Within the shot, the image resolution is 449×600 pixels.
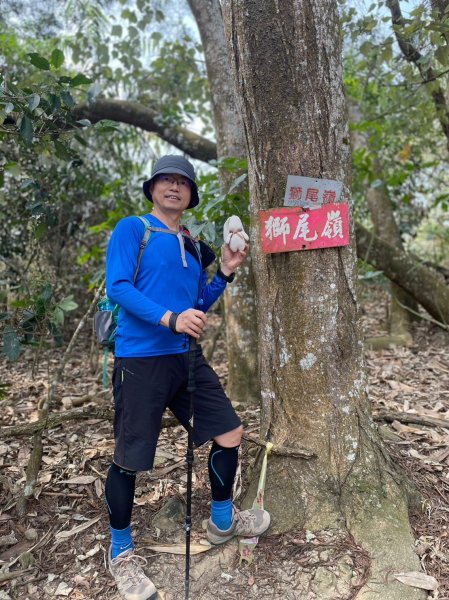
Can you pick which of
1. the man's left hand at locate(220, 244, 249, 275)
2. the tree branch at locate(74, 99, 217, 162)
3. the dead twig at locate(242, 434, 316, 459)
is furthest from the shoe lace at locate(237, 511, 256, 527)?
the tree branch at locate(74, 99, 217, 162)

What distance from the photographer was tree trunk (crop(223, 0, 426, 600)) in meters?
2.29

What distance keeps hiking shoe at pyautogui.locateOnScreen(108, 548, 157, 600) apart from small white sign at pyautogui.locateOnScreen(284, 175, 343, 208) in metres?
1.75

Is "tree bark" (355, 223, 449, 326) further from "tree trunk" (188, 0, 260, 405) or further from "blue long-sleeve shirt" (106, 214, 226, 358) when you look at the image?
"blue long-sleeve shirt" (106, 214, 226, 358)

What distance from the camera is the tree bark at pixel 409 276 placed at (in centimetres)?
584

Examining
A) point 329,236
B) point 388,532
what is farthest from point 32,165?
point 388,532

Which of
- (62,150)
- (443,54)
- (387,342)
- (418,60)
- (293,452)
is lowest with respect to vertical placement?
(293,452)

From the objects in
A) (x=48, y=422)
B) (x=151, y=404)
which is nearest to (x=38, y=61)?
(x=151, y=404)

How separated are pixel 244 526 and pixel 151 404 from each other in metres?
0.74

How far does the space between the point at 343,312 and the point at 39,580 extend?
187 centimetres

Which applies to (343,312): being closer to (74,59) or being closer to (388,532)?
(388,532)

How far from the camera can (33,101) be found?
2.49 metres

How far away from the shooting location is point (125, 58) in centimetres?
624

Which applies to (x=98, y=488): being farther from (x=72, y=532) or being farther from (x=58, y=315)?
(x=58, y=315)

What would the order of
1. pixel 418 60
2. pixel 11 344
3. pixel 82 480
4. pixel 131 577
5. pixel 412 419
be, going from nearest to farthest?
pixel 131 577 < pixel 11 344 < pixel 82 480 < pixel 412 419 < pixel 418 60
